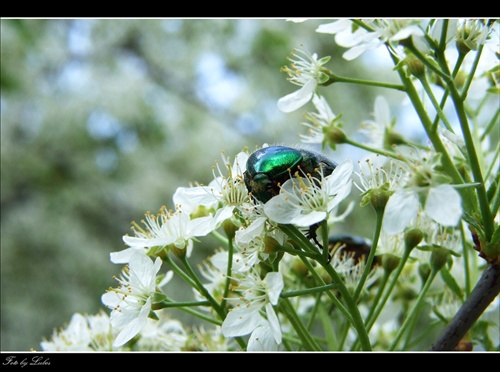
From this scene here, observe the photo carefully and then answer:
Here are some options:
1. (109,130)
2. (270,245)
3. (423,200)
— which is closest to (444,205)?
(423,200)

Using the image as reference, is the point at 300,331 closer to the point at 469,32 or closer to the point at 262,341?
the point at 262,341

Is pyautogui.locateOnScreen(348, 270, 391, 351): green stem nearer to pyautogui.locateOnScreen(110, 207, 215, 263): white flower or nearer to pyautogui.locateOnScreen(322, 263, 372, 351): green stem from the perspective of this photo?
pyautogui.locateOnScreen(322, 263, 372, 351): green stem

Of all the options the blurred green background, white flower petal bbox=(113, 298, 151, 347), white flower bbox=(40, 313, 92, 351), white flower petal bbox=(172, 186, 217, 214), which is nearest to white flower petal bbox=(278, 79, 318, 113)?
white flower petal bbox=(172, 186, 217, 214)

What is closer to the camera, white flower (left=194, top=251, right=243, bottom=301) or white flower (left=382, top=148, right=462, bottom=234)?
white flower (left=382, top=148, right=462, bottom=234)

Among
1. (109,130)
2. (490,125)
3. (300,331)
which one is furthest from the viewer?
(109,130)

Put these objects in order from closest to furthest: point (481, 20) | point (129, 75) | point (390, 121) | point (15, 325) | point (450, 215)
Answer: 1. point (450, 215)
2. point (481, 20)
3. point (390, 121)
4. point (15, 325)
5. point (129, 75)

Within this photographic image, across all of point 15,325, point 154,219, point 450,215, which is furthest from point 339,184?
point 15,325
